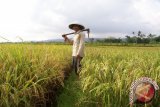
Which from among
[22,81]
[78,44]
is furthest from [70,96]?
[78,44]

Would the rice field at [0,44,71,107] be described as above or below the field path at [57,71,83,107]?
above

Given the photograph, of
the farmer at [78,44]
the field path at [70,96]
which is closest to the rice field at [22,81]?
the field path at [70,96]

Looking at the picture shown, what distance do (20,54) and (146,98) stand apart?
2074mm

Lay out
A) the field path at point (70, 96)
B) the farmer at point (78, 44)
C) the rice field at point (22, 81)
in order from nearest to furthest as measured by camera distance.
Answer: the rice field at point (22, 81) → the field path at point (70, 96) → the farmer at point (78, 44)

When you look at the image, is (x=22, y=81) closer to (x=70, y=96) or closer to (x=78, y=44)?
(x=70, y=96)

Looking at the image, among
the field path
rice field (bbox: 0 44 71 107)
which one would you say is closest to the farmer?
the field path

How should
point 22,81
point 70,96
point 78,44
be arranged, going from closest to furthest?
point 22,81
point 70,96
point 78,44

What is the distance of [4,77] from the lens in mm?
3973

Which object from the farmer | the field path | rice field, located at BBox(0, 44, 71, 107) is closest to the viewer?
rice field, located at BBox(0, 44, 71, 107)

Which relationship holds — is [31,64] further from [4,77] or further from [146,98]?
[146,98]

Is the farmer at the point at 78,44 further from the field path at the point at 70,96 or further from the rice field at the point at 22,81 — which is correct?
the rice field at the point at 22,81

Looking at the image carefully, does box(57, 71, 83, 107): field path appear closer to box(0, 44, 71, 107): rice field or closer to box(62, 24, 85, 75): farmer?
box(0, 44, 71, 107): rice field

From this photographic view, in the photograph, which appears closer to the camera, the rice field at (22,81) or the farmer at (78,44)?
the rice field at (22,81)

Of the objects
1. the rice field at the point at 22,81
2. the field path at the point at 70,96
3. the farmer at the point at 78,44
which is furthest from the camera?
the farmer at the point at 78,44
